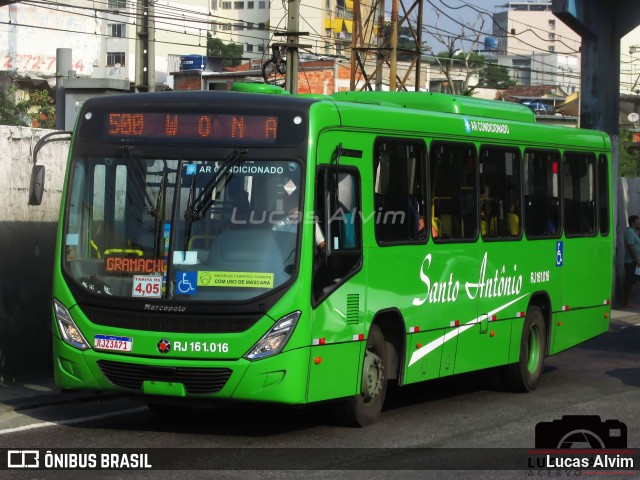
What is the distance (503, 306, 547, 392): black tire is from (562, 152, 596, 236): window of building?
1.40 meters

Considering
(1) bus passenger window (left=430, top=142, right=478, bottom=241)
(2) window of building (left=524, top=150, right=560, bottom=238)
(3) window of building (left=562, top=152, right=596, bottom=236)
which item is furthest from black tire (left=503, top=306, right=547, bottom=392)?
(1) bus passenger window (left=430, top=142, right=478, bottom=241)

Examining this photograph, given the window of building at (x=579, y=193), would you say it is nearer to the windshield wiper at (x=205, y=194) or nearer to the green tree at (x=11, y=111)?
the windshield wiper at (x=205, y=194)

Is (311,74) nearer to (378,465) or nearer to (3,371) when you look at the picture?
(3,371)

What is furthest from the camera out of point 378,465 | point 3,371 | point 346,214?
point 3,371

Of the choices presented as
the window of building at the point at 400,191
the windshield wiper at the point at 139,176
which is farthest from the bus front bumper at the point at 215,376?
the window of building at the point at 400,191

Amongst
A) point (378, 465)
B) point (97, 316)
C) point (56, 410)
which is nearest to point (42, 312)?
point (56, 410)

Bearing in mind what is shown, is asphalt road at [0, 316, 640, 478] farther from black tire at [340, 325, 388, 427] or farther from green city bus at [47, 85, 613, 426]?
green city bus at [47, 85, 613, 426]

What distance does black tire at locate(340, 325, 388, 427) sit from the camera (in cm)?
1062

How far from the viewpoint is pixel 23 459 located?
8.91m

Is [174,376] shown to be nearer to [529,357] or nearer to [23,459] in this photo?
[23,459]

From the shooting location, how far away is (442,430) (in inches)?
424

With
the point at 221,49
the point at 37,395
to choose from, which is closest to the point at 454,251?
the point at 37,395

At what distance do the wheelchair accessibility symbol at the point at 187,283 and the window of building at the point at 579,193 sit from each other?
261 inches

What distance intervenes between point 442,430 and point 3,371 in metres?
5.03
